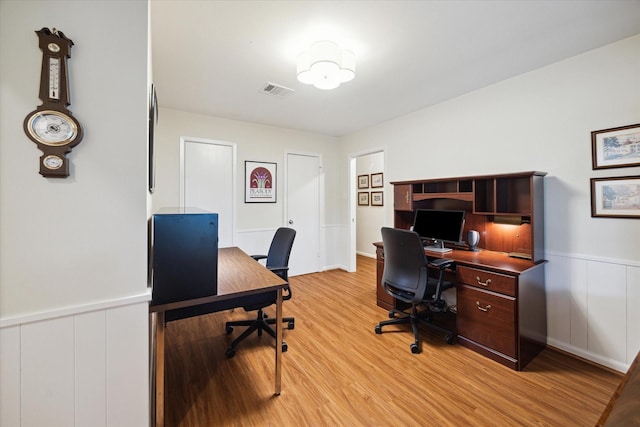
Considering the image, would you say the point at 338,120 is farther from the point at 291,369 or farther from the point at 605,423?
the point at 605,423

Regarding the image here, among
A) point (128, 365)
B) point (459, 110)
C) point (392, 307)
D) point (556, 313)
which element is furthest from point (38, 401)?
point (459, 110)

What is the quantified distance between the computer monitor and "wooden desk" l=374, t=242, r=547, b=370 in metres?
0.37

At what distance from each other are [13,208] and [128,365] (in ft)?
2.58

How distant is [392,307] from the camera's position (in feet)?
10.0

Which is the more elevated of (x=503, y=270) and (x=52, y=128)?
(x=52, y=128)

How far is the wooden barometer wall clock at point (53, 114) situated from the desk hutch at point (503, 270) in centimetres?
273

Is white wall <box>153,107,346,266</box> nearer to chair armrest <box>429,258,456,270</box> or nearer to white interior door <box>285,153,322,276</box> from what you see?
white interior door <box>285,153,322,276</box>

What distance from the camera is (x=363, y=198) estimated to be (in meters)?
6.36

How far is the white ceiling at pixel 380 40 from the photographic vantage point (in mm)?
1686

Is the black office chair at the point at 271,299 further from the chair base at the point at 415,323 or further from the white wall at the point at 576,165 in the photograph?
the white wall at the point at 576,165

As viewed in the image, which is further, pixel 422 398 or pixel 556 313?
pixel 556 313

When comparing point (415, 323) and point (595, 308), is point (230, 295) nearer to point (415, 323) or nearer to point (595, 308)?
point (415, 323)

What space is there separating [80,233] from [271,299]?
133cm

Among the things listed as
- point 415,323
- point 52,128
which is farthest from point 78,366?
point 415,323
